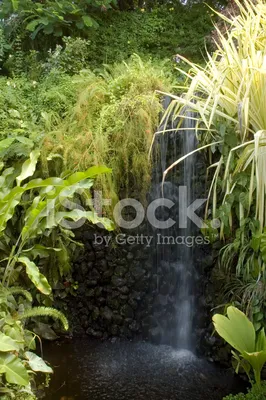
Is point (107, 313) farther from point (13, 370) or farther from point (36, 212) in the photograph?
point (13, 370)

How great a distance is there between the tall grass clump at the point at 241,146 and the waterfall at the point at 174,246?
1.16ft

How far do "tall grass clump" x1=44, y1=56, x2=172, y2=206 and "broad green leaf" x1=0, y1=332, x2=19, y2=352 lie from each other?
5.68ft

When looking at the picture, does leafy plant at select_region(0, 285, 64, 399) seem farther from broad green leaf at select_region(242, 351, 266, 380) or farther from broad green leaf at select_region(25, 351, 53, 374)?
broad green leaf at select_region(242, 351, 266, 380)

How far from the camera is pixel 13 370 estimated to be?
A: 7.60ft

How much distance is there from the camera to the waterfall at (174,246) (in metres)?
4.03

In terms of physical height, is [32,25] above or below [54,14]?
below

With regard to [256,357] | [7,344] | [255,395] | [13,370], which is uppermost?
[7,344]

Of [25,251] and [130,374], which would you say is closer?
[25,251]

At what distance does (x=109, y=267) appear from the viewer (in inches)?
163

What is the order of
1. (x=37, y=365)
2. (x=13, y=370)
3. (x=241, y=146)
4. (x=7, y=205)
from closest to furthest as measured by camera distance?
1. (x=13, y=370)
2. (x=37, y=365)
3. (x=7, y=205)
4. (x=241, y=146)

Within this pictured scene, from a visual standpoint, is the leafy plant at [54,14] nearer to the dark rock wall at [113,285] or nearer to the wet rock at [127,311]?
the dark rock wall at [113,285]

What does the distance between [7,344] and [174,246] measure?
205cm

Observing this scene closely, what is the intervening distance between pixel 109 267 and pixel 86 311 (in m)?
0.49

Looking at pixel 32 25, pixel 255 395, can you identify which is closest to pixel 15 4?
pixel 32 25
